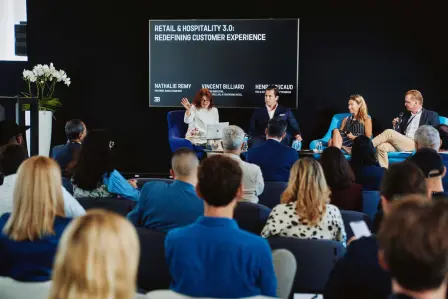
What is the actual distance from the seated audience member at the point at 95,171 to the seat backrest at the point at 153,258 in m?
1.23

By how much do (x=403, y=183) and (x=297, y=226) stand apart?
0.84 metres

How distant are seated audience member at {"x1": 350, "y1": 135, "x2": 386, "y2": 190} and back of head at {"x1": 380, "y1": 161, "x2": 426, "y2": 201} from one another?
2273 millimetres

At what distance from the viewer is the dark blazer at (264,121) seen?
8539mm

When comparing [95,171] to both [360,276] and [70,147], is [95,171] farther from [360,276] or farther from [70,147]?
[360,276]

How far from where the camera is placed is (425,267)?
1.31m

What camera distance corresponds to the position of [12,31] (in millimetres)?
9836

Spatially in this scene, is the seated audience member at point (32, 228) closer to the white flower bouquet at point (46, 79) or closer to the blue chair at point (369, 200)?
the blue chair at point (369, 200)

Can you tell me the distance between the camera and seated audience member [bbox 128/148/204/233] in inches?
137

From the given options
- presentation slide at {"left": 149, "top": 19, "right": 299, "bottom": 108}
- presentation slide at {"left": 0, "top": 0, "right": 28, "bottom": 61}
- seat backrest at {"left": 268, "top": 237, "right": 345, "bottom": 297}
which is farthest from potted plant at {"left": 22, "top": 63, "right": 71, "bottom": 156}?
seat backrest at {"left": 268, "top": 237, "right": 345, "bottom": 297}

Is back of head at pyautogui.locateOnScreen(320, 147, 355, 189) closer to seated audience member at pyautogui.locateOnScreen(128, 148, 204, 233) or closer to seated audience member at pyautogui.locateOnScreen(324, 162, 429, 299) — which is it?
seated audience member at pyautogui.locateOnScreen(128, 148, 204, 233)

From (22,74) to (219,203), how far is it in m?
7.82

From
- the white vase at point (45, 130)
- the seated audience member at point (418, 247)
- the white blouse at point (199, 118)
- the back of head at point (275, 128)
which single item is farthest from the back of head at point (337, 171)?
the white vase at point (45, 130)

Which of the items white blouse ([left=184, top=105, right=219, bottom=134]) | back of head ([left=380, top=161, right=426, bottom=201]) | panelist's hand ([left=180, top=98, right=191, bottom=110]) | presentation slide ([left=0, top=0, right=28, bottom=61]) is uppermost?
presentation slide ([left=0, top=0, right=28, bottom=61])

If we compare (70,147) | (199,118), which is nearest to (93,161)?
(70,147)
